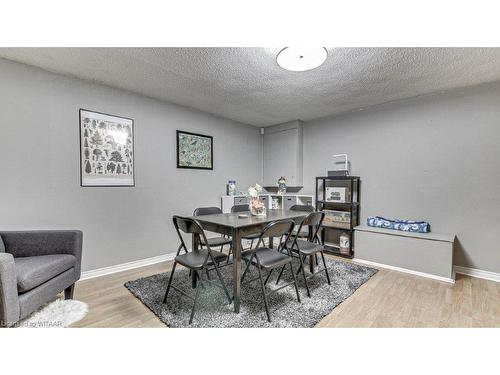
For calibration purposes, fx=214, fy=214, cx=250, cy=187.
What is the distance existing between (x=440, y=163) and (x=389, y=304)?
2.13m

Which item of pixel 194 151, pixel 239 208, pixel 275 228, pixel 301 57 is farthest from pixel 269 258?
Result: pixel 194 151

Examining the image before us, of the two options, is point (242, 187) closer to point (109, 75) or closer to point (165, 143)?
point (165, 143)

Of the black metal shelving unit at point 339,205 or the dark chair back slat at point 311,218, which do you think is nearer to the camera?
the dark chair back slat at point 311,218

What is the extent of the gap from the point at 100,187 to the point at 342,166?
3721mm

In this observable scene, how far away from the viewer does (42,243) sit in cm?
198

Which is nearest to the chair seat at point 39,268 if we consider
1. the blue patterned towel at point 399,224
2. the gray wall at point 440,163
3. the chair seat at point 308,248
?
the chair seat at point 308,248

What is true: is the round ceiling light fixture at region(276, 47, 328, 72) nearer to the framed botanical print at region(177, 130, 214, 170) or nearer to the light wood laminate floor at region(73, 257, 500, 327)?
the framed botanical print at region(177, 130, 214, 170)

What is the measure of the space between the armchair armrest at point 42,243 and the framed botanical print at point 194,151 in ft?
5.60

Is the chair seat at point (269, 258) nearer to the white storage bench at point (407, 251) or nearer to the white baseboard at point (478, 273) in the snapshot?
the white storage bench at point (407, 251)

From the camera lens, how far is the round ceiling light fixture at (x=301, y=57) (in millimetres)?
1776

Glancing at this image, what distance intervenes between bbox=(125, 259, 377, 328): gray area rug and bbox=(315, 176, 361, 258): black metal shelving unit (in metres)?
0.82

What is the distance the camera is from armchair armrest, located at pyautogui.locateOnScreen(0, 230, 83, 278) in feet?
6.37

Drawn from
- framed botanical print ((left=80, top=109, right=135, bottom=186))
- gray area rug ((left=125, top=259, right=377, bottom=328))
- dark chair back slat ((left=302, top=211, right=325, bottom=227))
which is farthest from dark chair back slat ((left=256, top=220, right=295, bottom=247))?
framed botanical print ((left=80, top=109, right=135, bottom=186))

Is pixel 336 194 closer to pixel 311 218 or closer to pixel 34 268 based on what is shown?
pixel 311 218
